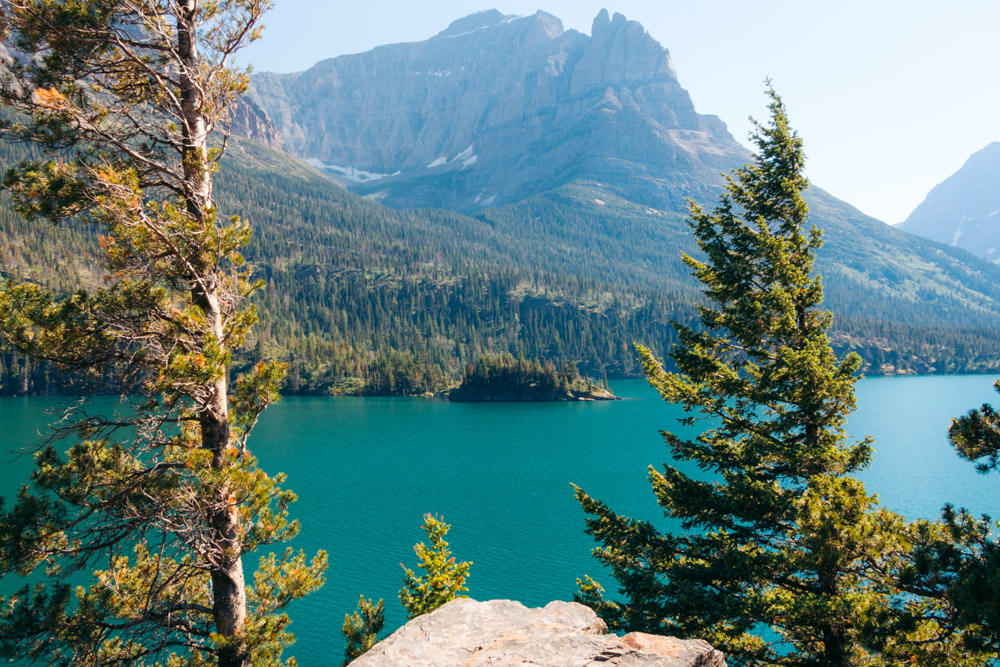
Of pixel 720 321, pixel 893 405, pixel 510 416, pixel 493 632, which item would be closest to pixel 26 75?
pixel 493 632

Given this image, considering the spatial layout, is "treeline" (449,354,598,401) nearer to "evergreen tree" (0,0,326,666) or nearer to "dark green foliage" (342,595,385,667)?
"dark green foliage" (342,595,385,667)

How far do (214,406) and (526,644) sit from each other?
284 inches

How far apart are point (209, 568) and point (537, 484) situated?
5796 cm

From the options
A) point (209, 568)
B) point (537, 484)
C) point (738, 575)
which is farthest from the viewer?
point (537, 484)

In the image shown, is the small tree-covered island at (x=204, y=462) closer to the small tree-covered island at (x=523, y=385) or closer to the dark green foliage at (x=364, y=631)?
the dark green foliage at (x=364, y=631)

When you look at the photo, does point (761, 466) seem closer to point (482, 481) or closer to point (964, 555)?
point (964, 555)

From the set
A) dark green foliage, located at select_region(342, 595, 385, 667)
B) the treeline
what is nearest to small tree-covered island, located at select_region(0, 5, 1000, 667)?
dark green foliage, located at select_region(342, 595, 385, 667)

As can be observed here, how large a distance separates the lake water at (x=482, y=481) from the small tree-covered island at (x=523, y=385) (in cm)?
2487

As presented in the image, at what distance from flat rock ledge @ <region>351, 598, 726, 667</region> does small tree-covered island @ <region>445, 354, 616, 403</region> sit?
147 m

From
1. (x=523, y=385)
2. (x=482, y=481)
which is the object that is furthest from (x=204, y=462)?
(x=523, y=385)

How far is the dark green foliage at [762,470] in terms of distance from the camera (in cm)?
1219

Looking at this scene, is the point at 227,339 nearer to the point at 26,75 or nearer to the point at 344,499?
the point at 26,75

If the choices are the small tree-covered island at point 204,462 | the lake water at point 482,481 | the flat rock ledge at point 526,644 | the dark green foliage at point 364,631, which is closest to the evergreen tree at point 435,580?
the dark green foliage at point 364,631

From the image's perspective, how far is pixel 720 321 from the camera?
1547 cm
